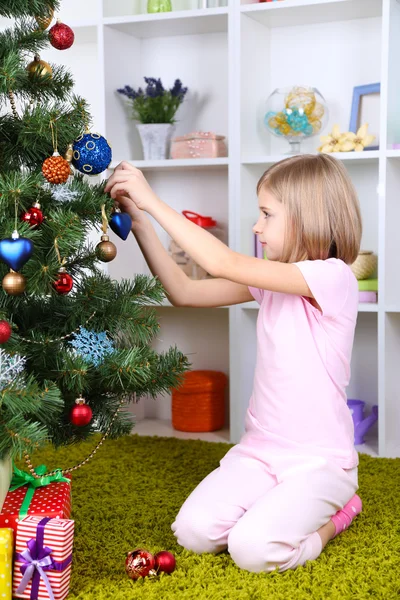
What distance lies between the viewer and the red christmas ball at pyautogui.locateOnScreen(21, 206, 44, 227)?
1.36 metres

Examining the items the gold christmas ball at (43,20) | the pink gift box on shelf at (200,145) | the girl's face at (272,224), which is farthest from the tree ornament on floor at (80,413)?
the pink gift box on shelf at (200,145)

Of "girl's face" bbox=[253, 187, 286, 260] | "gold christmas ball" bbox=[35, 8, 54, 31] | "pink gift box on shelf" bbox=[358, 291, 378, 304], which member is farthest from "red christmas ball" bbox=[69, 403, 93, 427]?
"pink gift box on shelf" bbox=[358, 291, 378, 304]

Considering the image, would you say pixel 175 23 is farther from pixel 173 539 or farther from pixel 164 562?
pixel 164 562

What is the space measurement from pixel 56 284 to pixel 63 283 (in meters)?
0.01

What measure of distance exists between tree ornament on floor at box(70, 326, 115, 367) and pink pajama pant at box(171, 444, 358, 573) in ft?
1.28

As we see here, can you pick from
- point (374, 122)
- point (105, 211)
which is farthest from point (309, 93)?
point (105, 211)

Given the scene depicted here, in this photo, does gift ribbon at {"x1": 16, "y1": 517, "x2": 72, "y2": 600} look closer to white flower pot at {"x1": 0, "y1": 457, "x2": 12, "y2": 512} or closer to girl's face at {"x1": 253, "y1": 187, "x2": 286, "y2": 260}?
white flower pot at {"x1": 0, "y1": 457, "x2": 12, "y2": 512}

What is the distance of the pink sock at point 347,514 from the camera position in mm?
1709

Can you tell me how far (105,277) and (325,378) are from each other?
52 centimetres

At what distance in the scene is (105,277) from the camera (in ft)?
5.06

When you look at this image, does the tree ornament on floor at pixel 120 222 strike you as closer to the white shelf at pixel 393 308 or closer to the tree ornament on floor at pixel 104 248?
the tree ornament on floor at pixel 104 248

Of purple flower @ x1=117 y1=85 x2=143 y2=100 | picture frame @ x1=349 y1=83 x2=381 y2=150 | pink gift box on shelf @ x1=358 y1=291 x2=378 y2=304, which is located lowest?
pink gift box on shelf @ x1=358 y1=291 x2=378 y2=304

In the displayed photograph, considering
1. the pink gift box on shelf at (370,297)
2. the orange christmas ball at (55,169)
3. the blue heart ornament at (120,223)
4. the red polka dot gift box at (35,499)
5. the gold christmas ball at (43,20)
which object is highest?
the gold christmas ball at (43,20)

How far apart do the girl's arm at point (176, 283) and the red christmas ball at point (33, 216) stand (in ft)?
1.23
